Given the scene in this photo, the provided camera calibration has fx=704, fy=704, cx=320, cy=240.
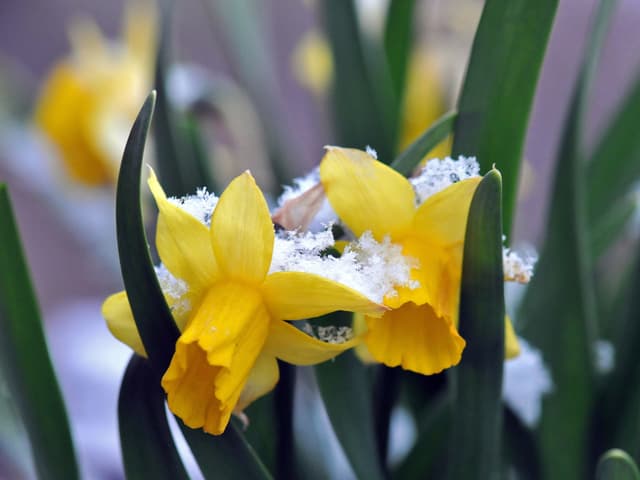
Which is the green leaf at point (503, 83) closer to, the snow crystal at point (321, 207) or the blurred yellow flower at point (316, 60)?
the snow crystal at point (321, 207)

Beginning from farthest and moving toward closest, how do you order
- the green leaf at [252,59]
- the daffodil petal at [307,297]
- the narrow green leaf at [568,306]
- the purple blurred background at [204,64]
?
1. the purple blurred background at [204,64]
2. the green leaf at [252,59]
3. the narrow green leaf at [568,306]
4. the daffodil petal at [307,297]

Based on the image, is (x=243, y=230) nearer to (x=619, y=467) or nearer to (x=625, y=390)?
(x=619, y=467)

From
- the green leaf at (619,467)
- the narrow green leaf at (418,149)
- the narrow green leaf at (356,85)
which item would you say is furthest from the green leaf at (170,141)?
the green leaf at (619,467)

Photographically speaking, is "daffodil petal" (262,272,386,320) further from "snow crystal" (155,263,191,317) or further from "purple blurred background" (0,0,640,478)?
"purple blurred background" (0,0,640,478)

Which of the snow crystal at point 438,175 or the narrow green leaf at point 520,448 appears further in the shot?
the narrow green leaf at point 520,448

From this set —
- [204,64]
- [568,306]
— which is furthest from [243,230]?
[204,64]

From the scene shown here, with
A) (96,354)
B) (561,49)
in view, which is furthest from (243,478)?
(561,49)
